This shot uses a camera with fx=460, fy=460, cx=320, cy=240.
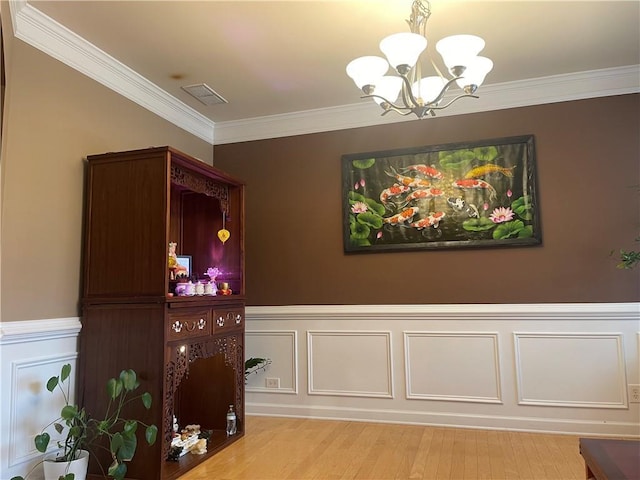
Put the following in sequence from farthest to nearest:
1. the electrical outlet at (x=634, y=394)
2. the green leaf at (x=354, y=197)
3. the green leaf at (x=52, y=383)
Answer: the green leaf at (x=354, y=197) → the electrical outlet at (x=634, y=394) → the green leaf at (x=52, y=383)

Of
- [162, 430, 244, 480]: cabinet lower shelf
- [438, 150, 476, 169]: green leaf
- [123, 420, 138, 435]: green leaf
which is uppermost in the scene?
[438, 150, 476, 169]: green leaf

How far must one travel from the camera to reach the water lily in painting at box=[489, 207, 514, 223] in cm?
362

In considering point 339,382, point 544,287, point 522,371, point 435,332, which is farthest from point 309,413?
point 544,287

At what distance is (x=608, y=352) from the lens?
3.35m

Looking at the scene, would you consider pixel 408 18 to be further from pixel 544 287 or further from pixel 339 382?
pixel 339 382

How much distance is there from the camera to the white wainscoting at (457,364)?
3.35 meters

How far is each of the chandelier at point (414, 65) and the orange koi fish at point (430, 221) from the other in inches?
56.9

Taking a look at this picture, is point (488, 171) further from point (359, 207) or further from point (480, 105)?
point (359, 207)

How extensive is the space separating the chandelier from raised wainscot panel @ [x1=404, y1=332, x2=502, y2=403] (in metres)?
2.01

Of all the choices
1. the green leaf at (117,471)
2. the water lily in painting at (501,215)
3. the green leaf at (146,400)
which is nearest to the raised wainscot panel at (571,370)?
Answer: the water lily in painting at (501,215)

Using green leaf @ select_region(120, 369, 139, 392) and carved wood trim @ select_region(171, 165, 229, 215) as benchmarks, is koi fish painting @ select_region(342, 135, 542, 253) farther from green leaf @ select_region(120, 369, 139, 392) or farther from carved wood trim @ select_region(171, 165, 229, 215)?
green leaf @ select_region(120, 369, 139, 392)

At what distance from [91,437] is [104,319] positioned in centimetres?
69

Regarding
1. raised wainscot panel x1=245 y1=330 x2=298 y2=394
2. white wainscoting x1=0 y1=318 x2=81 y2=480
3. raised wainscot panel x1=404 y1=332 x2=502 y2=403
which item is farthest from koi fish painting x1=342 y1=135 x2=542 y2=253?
white wainscoting x1=0 y1=318 x2=81 y2=480

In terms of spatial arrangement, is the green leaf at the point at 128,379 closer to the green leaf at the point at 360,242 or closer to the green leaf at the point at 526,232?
the green leaf at the point at 360,242
